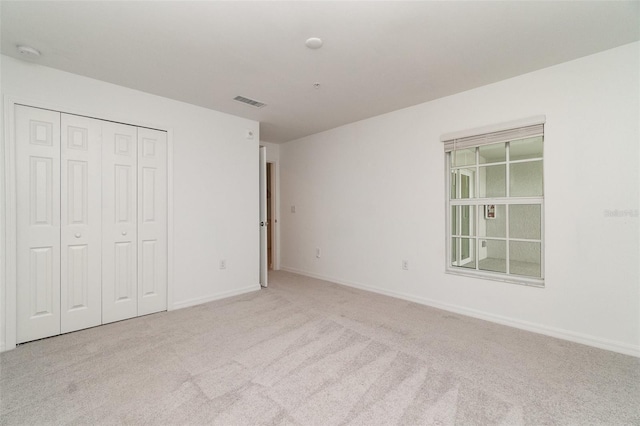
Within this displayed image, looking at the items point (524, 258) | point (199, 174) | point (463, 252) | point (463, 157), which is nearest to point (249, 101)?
point (199, 174)

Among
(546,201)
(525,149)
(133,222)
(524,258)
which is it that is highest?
(525,149)

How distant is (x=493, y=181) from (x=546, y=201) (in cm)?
56

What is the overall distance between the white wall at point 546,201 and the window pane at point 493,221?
0.40m

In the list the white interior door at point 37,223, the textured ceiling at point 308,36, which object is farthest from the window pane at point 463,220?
the white interior door at point 37,223

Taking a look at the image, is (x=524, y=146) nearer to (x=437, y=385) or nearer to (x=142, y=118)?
(x=437, y=385)

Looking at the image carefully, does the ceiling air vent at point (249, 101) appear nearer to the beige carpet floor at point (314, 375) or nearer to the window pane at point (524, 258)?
the beige carpet floor at point (314, 375)

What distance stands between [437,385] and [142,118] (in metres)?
3.71

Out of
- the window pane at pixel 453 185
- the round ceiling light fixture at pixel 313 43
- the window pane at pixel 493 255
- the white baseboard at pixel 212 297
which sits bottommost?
the white baseboard at pixel 212 297

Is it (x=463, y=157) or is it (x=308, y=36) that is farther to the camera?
(x=463, y=157)

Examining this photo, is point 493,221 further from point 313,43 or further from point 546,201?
point 313,43

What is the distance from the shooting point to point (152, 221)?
3277mm

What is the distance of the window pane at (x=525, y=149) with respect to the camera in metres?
2.86

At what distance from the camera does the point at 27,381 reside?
196 cm

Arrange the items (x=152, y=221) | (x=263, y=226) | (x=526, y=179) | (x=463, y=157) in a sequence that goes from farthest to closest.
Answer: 1. (x=263, y=226)
2. (x=463, y=157)
3. (x=152, y=221)
4. (x=526, y=179)
